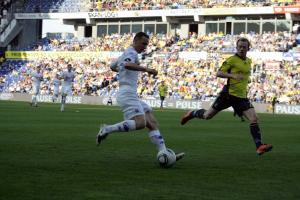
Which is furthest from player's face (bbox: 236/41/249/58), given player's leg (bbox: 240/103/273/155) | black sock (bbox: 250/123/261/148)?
black sock (bbox: 250/123/261/148)

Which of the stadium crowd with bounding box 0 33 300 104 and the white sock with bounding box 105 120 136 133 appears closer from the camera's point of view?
the white sock with bounding box 105 120 136 133

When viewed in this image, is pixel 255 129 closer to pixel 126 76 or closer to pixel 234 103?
pixel 234 103

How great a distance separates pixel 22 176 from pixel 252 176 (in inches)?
126

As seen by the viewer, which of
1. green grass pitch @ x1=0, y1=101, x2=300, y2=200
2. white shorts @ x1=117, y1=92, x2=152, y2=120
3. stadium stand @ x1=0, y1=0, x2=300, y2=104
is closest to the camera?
green grass pitch @ x1=0, y1=101, x2=300, y2=200

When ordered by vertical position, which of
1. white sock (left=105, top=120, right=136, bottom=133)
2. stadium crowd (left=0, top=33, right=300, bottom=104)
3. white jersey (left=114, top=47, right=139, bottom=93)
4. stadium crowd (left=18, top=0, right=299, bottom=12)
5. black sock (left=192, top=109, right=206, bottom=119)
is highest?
stadium crowd (left=18, top=0, right=299, bottom=12)

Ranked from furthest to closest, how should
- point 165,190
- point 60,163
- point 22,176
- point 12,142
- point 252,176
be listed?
point 12,142 → point 60,163 → point 252,176 → point 22,176 → point 165,190

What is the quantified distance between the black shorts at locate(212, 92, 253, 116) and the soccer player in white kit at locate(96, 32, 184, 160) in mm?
2681

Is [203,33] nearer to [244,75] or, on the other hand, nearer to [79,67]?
[79,67]

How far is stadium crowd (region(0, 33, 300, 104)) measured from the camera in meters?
55.5

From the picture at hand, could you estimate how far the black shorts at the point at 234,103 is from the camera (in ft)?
47.1

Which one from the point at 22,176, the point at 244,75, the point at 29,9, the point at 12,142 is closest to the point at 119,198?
the point at 22,176

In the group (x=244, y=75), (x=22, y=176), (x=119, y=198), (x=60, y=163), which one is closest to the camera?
(x=119, y=198)

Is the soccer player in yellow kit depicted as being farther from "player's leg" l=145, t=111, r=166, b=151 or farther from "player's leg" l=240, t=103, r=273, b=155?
"player's leg" l=145, t=111, r=166, b=151

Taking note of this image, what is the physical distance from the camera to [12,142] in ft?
50.8
